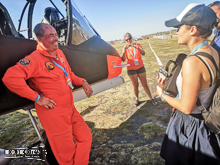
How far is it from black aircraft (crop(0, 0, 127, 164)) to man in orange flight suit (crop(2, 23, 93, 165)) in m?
0.39

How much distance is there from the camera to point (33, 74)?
164cm

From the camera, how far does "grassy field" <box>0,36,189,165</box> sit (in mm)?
2369

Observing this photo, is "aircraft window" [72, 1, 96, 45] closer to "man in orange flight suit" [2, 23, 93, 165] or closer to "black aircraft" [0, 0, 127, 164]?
"black aircraft" [0, 0, 127, 164]

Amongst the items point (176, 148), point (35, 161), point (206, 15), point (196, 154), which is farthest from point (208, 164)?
point (35, 161)

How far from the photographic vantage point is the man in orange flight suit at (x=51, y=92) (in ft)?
5.32

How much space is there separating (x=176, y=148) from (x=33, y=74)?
1.84 m

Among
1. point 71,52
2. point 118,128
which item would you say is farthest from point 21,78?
point 118,128

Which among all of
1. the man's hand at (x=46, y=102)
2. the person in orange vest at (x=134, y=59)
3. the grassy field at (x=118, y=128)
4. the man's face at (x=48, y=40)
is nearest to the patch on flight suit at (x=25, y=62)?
the man's face at (x=48, y=40)

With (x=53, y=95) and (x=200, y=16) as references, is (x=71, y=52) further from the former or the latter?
(x=200, y=16)

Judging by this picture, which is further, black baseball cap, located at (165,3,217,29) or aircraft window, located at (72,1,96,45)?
aircraft window, located at (72,1,96,45)

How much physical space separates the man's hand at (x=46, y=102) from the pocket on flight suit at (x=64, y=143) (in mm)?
431

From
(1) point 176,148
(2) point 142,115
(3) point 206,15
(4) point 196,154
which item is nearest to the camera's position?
(3) point 206,15

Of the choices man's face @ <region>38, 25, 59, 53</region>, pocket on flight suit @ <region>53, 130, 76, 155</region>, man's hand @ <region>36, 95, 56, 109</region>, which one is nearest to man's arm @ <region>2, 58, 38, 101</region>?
man's hand @ <region>36, 95, 56, 109</region>

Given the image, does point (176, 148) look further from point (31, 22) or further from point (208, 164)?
point (31, 22)
